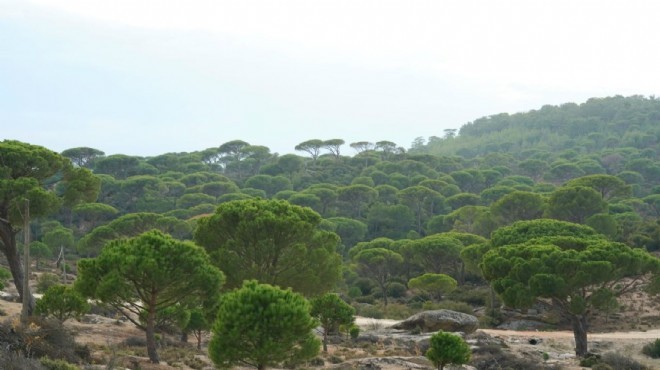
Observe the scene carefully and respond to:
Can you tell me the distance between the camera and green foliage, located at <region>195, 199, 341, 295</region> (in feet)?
88.3

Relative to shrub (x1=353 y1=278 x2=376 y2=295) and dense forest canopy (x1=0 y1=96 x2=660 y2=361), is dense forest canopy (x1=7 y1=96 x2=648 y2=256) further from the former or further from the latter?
shrub (x1=353 y1=278 x2=376 y2=295)

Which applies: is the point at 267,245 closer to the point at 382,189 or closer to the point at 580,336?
the point at 580,336

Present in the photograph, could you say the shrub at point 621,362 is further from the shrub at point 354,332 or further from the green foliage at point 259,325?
the green foliage at point 259,325

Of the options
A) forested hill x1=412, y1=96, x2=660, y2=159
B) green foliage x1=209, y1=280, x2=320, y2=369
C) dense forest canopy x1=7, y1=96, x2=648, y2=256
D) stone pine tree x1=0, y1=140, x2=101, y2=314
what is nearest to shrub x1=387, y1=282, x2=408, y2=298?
dense forest canopy x1=7, y1=96, x2=648, y2=256

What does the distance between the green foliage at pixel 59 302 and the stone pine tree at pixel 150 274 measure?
15.3ft

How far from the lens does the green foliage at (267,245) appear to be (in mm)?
26922

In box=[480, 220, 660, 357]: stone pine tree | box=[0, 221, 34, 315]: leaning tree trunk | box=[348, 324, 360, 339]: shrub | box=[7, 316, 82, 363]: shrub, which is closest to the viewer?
box=[7, 316, 82, 363]: shrub

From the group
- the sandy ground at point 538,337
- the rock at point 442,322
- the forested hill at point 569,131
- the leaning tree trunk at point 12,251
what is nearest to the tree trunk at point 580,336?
the sandy ground at point 538,337

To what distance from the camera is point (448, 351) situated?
20578 millimetres

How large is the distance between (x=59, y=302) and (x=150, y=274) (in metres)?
7.34

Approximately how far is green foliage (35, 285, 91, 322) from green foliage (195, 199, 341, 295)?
5.93 metres

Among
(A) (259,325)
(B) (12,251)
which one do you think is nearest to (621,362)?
(A) (259,325)

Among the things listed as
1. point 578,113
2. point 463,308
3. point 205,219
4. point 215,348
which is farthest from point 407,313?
point 578,113

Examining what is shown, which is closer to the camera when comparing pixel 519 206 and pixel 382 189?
pixel 519 206
